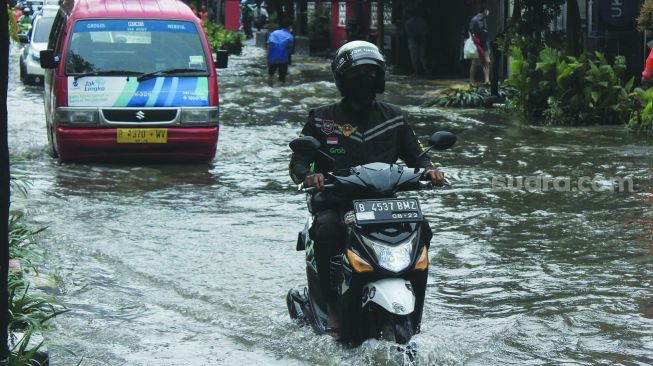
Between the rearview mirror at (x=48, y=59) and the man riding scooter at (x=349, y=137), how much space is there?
26.0 ft

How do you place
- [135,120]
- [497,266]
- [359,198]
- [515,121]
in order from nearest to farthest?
[359,198]
[497,266]
[135,120]
[515,121]

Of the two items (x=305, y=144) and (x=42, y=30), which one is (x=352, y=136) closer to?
(x=305, y=144)

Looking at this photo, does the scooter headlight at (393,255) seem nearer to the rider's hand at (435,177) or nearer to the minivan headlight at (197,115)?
the rider's hand at (435,177)

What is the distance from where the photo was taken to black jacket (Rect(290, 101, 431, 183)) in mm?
6500

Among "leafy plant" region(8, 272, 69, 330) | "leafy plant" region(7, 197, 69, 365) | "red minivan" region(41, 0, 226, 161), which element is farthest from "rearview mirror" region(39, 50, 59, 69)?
"leafy plant" region(8, 272, 69, 330)

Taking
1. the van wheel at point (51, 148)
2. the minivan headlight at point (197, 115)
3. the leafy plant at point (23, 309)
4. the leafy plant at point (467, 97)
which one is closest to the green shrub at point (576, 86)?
the leafy plant at point (467, 97)

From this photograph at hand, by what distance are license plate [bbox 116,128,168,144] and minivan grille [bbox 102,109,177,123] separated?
122 millimetres

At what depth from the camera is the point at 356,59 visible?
20.9 feet

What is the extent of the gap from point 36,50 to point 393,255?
2175 cm

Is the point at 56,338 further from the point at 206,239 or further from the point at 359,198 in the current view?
the point at 206,239

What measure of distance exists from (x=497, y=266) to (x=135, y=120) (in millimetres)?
6199

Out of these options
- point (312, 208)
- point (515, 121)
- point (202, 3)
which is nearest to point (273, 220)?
point (312, 208)

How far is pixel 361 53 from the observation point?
6387 millimetres

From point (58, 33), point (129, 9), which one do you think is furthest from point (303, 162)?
point (58, 33)
